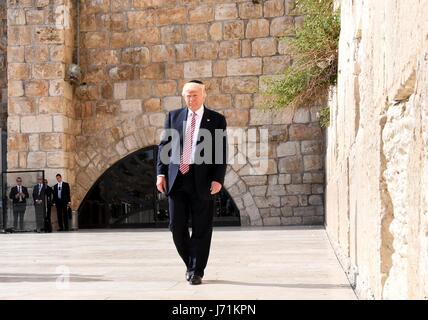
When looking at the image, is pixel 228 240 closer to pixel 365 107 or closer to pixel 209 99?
pixel 209 99

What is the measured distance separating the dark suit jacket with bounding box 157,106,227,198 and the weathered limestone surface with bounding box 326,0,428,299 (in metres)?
1.06

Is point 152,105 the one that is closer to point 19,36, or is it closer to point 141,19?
point 141,19

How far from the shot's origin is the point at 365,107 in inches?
126

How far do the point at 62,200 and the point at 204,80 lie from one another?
3358 millimetres

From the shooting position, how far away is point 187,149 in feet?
14.5

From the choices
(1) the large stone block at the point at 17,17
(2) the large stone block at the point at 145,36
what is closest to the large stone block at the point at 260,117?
(2) the large stone block at the point at 145,36

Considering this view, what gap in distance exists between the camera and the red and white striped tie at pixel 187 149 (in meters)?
4.39

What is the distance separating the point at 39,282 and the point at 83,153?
903cm

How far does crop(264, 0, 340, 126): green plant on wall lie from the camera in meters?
7.41

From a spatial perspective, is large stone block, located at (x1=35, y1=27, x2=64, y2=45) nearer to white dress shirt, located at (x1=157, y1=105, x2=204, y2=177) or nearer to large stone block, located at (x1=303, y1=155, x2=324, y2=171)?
large stone block, located at (x1=303, y1=155, x2=324, y2=171)

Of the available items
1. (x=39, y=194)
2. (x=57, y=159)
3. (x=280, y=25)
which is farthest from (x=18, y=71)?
(x=280, y=25)

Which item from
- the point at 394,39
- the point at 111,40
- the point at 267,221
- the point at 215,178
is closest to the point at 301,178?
the point at 267,221

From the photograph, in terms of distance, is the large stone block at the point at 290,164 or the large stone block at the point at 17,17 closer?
the large stone block at the point at 290,164

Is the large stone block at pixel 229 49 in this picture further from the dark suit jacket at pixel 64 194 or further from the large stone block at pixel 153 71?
the dark suit jacket at pixel 64 194
